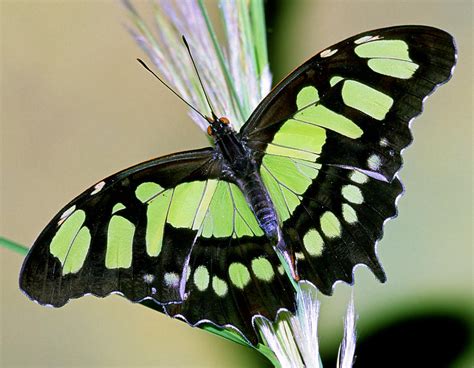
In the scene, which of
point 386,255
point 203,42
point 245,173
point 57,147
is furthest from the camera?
point 57,147

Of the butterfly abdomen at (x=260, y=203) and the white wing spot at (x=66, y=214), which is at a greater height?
the white wing spot at (x=66, y=214)

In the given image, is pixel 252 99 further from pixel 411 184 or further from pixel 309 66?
pixel 411 184

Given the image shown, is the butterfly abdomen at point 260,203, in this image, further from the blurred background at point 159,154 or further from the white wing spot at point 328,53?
the blurred background at point 159,154

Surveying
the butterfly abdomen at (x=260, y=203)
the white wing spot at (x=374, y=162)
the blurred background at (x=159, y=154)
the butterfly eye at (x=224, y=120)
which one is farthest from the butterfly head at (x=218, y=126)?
the blurred background at (x=159, y=154)

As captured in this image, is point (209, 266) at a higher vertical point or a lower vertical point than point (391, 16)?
lower

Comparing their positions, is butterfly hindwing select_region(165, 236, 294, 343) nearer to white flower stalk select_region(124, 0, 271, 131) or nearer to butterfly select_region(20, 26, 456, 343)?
butterfly select_region(20, 26, 456, 343)

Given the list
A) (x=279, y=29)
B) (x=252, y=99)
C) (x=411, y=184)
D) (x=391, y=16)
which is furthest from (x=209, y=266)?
(x=391, y=16)

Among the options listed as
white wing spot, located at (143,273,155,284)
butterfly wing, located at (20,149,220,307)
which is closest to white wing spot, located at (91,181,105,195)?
butterfly wing, located at (20,149,220,307)
